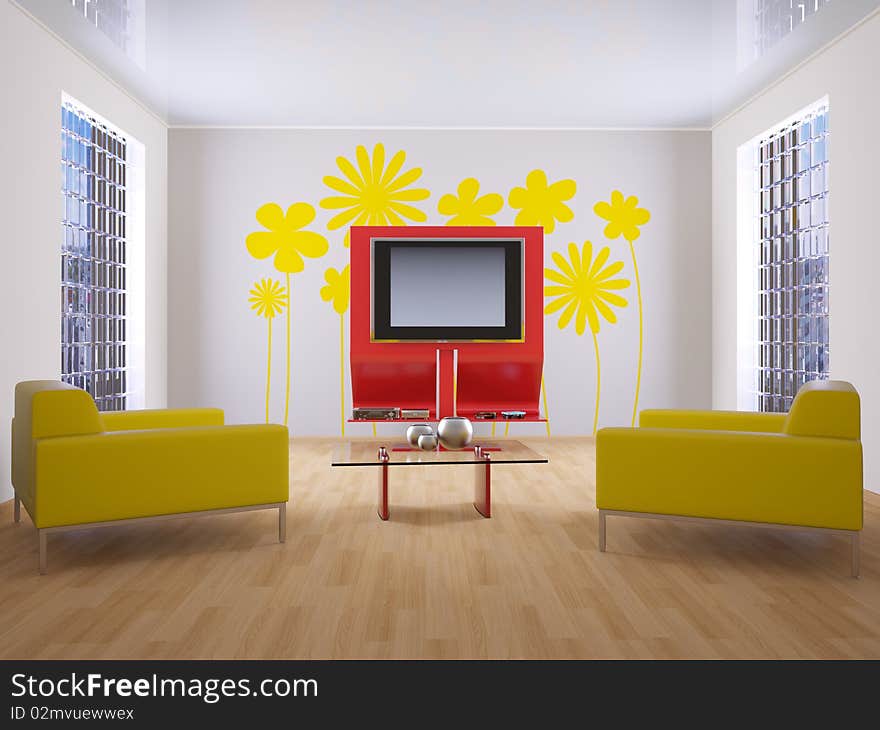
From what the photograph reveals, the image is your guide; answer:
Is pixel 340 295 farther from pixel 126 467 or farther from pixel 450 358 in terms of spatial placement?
pixel 126 467

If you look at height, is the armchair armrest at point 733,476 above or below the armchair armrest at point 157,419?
below

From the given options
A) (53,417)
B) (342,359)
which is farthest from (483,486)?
(342,359)

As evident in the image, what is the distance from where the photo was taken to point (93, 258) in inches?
250

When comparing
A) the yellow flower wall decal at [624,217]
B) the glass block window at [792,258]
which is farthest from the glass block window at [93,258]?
the glass block window at [792,258]

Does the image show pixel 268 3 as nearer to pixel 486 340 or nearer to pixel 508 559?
pixel 486 340

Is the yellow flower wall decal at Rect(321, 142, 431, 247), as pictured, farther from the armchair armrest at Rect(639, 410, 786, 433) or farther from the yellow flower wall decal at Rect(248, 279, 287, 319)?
the armchair armrest at Rect(639, 410, 786, 433)

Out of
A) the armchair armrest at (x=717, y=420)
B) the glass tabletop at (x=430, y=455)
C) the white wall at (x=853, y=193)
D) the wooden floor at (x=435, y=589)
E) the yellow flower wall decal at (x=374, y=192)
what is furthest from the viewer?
the yellow flower wall decal at (x=374, y=192)

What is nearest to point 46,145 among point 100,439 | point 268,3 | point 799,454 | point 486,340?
point 268,3

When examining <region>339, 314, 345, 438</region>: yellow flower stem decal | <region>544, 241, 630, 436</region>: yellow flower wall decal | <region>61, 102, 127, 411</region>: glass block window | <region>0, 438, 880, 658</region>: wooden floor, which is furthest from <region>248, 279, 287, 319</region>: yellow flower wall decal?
<region>0, 438, 880, 658</region>: wooden floor

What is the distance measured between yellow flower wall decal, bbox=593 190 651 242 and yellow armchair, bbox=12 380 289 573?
4.96m

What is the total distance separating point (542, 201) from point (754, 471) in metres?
4.82

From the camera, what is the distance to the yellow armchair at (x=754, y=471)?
329 centimetres

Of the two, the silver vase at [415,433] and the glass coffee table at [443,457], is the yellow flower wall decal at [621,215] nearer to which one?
the glass coffee table at [443,457]

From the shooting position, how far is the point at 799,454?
3.33m
